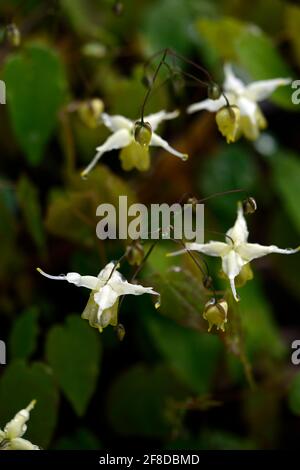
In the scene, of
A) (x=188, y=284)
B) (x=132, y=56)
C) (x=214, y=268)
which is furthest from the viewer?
(x=132, y=56)

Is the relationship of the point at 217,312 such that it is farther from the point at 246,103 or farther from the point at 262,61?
the point at 262,61

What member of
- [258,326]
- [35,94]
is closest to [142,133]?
[35,94]

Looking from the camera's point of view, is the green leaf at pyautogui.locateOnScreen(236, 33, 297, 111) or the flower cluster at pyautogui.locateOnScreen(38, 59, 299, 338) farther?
the green leaf at pyautogui.locateOnScreen(236, 33, 297, 111)

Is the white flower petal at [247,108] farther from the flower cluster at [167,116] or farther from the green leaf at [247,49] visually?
the green leaf at [247,49]

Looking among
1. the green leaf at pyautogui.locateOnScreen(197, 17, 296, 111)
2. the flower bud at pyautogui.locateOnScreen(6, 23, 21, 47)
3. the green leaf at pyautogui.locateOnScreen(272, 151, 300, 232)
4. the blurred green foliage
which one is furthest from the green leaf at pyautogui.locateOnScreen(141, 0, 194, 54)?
the flower bud at pyautogui.locateOnScreen(6, 23, 21, 47)

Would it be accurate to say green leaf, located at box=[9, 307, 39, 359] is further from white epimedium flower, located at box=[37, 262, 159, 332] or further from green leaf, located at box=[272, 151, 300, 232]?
green leaf, located at box=[272, 151, 300, 232]

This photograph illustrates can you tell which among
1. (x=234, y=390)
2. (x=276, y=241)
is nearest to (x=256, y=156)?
(x=276, y=241)

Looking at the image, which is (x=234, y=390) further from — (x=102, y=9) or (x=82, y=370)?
(x=102, y=9)
